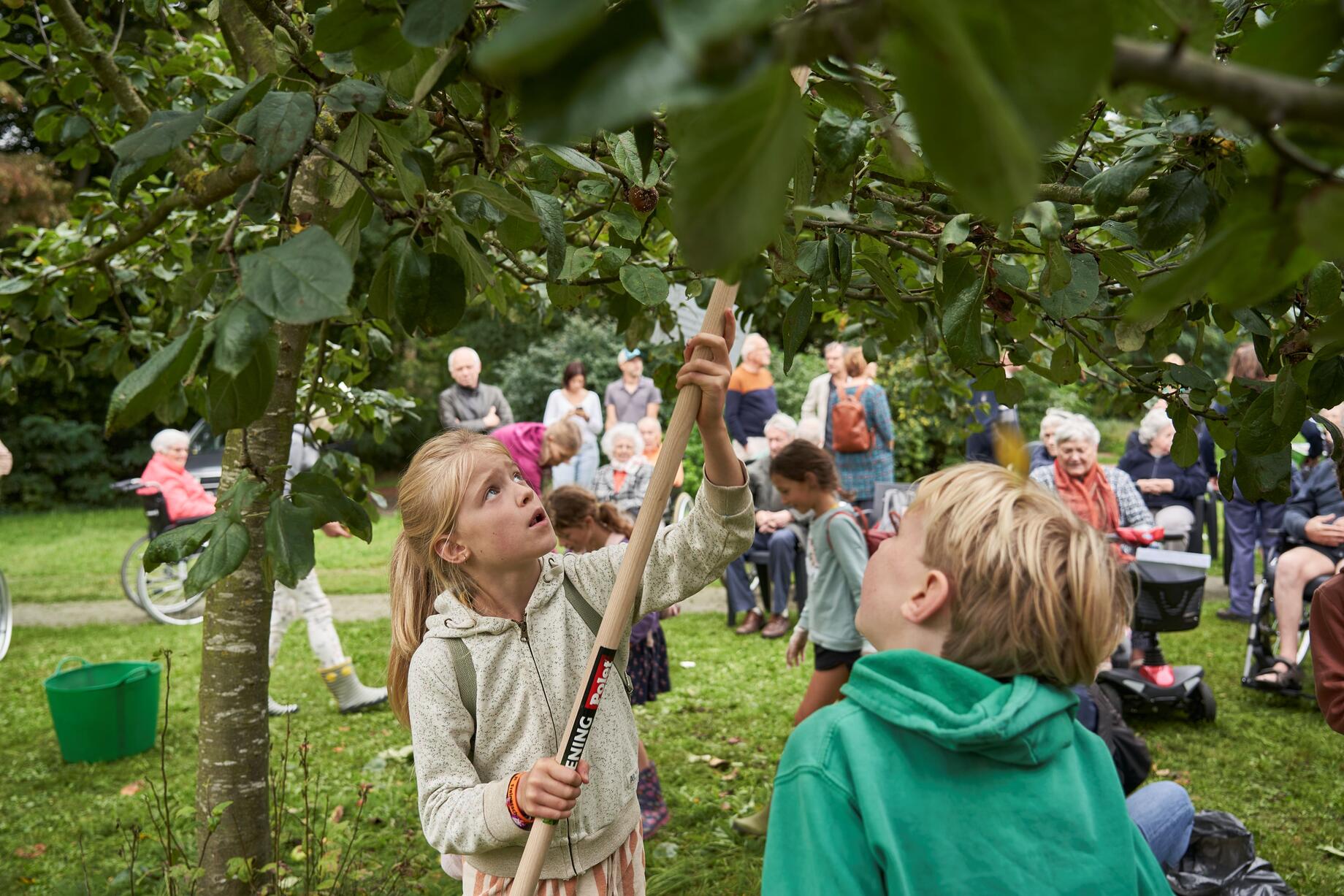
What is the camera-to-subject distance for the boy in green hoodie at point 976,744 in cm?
121

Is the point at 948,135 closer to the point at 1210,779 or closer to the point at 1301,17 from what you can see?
the point at 1301,17

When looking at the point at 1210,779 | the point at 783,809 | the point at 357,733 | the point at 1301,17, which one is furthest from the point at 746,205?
the point at 357,733

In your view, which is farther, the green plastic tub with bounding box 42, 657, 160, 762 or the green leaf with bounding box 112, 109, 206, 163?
the green plastic tub with bounding box 42, 657, 160, 762

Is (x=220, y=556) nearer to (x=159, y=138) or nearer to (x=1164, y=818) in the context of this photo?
(x=159, y=138)

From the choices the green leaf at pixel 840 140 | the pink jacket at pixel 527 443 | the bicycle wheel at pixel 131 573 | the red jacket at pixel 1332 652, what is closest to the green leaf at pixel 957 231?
the green leaf at pixel 840 140

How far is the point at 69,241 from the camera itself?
3.61 meters

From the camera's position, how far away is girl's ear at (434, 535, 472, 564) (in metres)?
2.03

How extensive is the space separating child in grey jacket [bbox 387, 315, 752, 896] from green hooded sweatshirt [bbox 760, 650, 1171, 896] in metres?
0.52

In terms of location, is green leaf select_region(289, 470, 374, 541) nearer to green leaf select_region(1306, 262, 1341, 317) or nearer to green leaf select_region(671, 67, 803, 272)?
green leaf select_region(671, 67, 803, 272)

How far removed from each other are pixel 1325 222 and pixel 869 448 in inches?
290

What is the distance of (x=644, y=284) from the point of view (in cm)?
169

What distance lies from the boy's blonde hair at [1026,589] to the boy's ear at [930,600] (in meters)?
0.01

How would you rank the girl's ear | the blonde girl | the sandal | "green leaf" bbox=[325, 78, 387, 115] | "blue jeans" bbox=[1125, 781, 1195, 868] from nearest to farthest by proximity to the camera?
"green leaf" bbox=[325, 78, 387, 115] < the girl's ear < "blue jeans" bbox=[1125, 781, 1195, 868] < the blonde girl < the sandal

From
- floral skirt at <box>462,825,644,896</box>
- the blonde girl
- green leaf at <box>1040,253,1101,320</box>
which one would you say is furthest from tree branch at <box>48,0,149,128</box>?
the blonde girl
